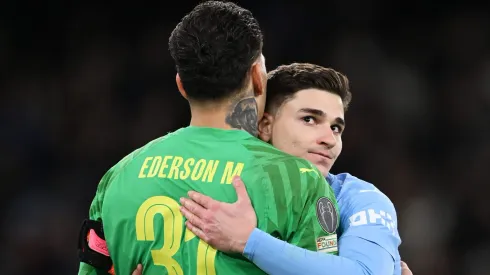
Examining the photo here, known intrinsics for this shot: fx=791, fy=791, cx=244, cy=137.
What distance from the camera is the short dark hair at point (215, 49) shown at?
2275mm

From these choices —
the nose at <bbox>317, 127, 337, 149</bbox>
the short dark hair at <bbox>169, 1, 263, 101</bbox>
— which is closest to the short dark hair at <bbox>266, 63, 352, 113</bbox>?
the nose at <bbox>317, 127, 337, 149</bbox>

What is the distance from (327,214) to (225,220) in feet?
0.97

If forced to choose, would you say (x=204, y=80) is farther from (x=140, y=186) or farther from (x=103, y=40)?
(x=103, y=40)

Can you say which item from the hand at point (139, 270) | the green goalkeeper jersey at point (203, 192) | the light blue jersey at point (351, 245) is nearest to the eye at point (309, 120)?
the light blue jersey at point (351, 245)

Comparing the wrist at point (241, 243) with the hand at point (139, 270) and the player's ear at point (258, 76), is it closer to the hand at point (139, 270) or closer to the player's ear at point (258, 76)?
the hand at point (139, 270)

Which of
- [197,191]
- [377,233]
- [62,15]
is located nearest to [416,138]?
[62,15]

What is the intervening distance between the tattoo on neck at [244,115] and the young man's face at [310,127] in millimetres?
514

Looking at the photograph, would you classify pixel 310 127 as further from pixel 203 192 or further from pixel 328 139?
pixel 203 192

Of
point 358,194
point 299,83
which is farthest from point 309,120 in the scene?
point 358,194

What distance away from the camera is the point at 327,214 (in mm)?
2242

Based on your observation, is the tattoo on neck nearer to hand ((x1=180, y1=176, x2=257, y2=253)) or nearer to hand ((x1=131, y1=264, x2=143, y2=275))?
hand ((x1=180, y1=176, x2=257, y2=253))

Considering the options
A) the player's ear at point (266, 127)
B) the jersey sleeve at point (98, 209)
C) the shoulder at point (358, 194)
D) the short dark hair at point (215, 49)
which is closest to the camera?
the short dark hair at point (215, 49)

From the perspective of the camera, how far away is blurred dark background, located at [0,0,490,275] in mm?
6582

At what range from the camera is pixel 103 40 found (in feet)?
24.3
